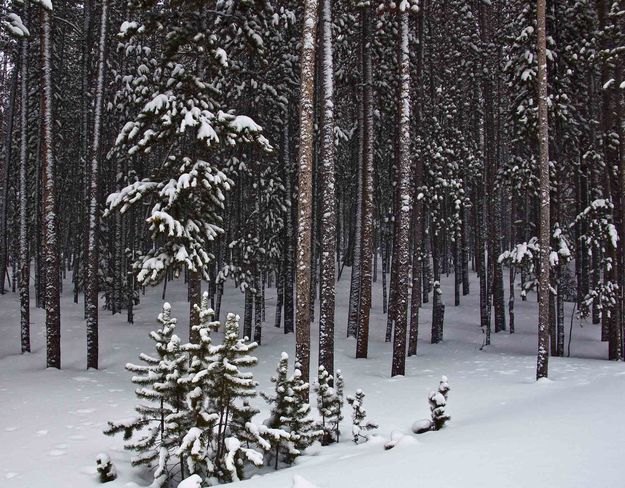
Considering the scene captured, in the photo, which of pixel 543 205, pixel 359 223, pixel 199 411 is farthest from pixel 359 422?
pixel 359 223

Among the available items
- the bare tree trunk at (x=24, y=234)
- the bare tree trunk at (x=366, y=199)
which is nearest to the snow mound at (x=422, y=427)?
the bare tree trunk at (x=366, y=199)

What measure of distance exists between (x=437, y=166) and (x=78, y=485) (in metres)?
14.8

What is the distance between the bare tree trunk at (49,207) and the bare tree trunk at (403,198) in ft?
31.5

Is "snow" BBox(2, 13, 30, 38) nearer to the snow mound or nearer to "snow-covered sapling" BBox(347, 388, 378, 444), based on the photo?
"snow-covered sapling" BBox(347, 388, 378, 444)

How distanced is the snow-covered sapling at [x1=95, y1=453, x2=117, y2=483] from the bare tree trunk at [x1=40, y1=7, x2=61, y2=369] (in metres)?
8.08

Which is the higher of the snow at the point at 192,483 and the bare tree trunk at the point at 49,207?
the bare tree trunk at the point at 49,207

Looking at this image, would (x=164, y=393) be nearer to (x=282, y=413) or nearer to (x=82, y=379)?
(x=282, y=413)

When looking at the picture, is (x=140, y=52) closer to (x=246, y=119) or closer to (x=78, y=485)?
(x=246, y=119)

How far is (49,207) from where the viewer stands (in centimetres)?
1383

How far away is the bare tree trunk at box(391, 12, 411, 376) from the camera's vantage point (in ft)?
45.0

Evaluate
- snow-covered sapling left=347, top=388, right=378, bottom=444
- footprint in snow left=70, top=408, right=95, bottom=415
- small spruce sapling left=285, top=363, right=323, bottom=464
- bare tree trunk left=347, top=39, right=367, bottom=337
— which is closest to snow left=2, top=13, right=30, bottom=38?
footprint in snow left=70, top=408, right=95, bottom=415

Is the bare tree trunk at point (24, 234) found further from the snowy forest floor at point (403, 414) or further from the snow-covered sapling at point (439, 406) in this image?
the snow-covered sapling at point (439, 406)

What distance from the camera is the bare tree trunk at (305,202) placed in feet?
32.8

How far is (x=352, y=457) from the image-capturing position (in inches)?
289
